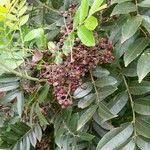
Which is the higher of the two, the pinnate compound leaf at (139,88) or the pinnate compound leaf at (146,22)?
the pinnate compound leaf at (146,22)

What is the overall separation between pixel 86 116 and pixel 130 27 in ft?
0.76

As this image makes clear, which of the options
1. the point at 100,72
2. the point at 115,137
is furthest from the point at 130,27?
the point at 115,137

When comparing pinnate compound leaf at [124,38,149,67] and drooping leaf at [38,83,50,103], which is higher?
pinnate compound leaf at [124,38,149,67]

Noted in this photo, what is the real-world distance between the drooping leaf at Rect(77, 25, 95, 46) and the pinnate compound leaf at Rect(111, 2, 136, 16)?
7 centimetres

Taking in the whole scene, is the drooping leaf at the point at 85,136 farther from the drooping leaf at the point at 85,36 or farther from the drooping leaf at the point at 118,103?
the drooping leaf at the point at 85,36

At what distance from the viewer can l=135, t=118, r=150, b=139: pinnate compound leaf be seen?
1.01m

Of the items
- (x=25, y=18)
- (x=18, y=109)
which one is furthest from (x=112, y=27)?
(x=18, y=109)

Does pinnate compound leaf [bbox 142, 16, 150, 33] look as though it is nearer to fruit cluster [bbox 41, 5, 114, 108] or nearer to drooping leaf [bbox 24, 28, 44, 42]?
fruit cluster [bbox 41, 5, 114, 108]

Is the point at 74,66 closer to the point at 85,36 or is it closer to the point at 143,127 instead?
the point at 85,36

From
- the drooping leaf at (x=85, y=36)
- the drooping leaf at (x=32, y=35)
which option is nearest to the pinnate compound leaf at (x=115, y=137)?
the drooping leaf at (x=85, y=36)

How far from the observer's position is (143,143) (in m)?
1.01

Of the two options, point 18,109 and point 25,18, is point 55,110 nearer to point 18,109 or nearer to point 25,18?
point 18,109

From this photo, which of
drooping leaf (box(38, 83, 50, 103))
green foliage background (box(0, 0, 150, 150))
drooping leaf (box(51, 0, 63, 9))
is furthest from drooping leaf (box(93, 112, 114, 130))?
drooping leaf (box(51, 0, 63, 9))

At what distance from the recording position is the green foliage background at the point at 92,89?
1.02 meters
